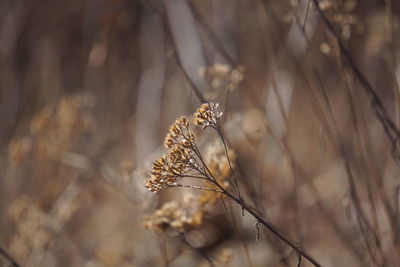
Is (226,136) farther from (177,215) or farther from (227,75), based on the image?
(177,215)

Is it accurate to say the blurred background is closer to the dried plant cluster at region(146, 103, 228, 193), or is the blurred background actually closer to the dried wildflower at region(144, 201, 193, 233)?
the dried wildflower at region(144, 201, 193, 233)

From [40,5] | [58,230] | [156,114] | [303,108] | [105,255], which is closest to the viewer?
[58,230]

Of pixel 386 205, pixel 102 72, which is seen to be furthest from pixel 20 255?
pixel 102 72

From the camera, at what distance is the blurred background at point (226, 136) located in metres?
1.47

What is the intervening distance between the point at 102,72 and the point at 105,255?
2371 mm

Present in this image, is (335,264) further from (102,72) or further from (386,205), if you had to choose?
(102,72)

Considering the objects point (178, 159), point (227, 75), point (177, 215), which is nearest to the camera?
point (178, 159)

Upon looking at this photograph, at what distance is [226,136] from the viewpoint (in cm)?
148

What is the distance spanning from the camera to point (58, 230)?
5.90 feet

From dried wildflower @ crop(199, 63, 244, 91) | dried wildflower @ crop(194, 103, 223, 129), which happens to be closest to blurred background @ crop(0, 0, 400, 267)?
dried wildflower @ crop(199, 63, 244, 91)

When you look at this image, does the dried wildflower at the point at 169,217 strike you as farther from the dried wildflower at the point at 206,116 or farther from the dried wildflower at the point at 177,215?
the dried wildflower at the point at 206,116

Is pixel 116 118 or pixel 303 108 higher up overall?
pixel 303 108

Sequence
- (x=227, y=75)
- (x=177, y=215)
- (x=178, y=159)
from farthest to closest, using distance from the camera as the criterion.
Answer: (x=227, y=75), (x=177, y=215), (x=178, y=159)

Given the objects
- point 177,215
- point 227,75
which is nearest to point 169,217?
point 177,215
